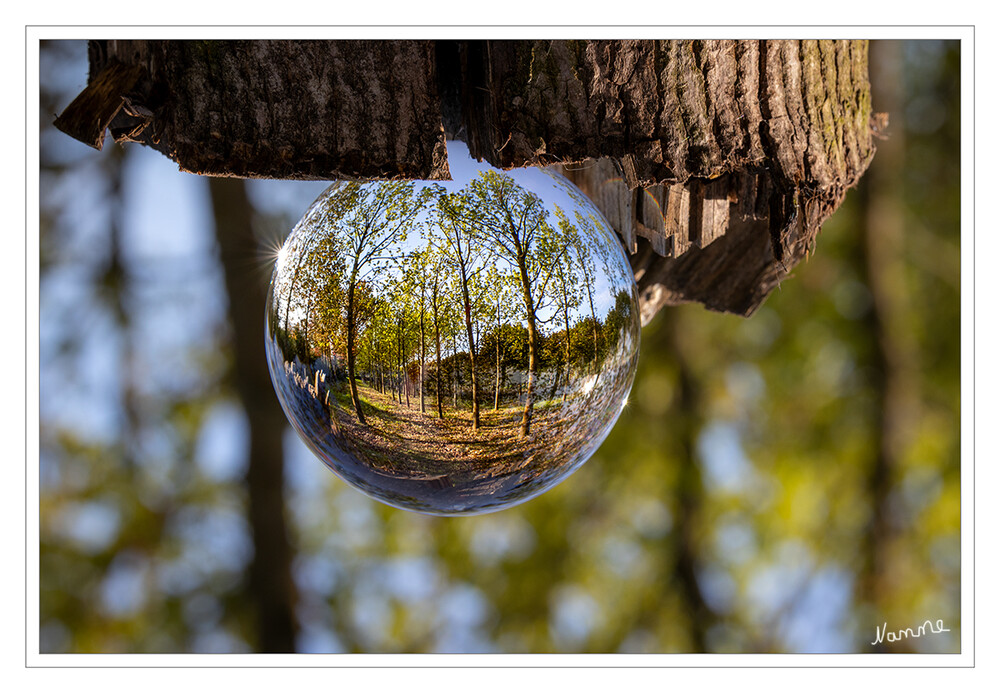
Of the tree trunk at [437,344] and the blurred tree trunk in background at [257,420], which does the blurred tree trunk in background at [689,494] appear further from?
the tree trunk at [437,344]

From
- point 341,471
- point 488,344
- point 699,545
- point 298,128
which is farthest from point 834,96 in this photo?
point 699,545

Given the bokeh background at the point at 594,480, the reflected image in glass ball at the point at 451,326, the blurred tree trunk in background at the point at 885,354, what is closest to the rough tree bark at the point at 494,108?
the reflected image in glass ball at the point at 451,326

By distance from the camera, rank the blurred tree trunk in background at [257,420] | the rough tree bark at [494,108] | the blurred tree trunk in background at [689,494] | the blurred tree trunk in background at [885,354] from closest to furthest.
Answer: the rough tree bark at [494,108] < the blurred tree trunk in background at [257,420] < the blurred tree trunk in background at [885,354] < the blurred tree trunk in background at [689,494]

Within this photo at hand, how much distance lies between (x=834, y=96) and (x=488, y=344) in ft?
1.83

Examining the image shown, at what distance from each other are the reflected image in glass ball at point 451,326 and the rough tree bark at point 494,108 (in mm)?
59

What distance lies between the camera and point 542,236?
796 mm

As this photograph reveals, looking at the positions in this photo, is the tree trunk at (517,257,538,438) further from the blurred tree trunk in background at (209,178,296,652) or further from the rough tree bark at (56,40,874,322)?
the blurred tree trunk in background at (209,178,296,652)
